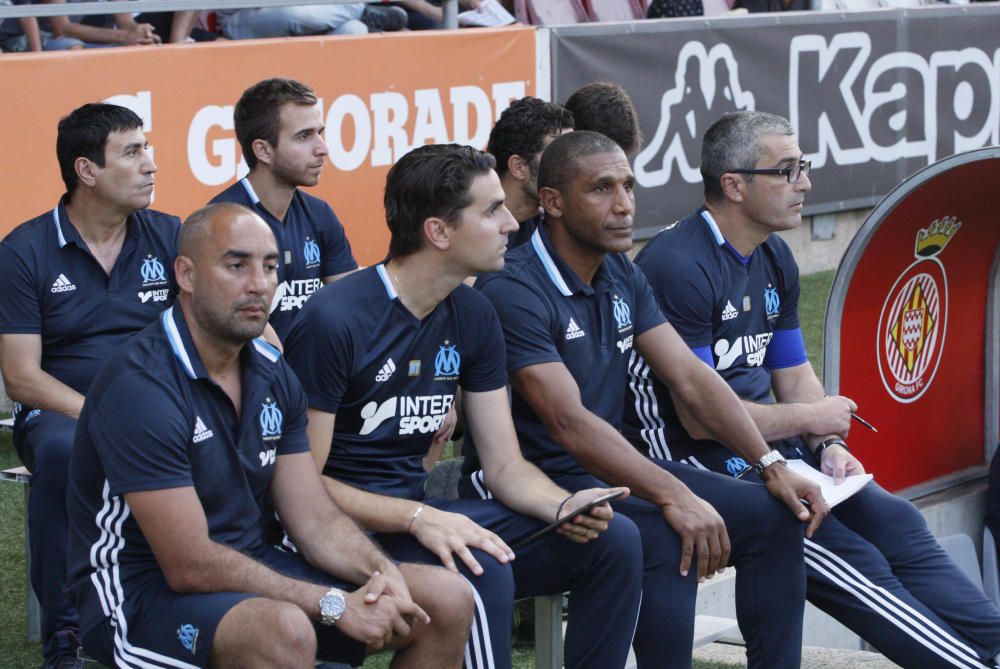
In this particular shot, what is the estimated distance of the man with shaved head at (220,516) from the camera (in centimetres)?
317

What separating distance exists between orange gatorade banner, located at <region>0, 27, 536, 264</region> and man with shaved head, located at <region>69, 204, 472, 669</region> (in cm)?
271

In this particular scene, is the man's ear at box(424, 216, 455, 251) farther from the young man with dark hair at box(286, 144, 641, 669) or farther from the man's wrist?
the man's wrist

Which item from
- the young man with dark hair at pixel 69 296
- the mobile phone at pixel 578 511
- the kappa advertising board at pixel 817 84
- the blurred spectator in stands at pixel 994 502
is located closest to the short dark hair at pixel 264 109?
the young man with dark hair at pixel 69 296

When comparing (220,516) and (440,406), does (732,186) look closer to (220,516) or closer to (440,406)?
(440,406)

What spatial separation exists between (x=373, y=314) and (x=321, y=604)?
33.3 inches

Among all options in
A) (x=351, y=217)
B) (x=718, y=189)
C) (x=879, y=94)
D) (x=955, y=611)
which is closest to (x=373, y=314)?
(x=718, y=189)

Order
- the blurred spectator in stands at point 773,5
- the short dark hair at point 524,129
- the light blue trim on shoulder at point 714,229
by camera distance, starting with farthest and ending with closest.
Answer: the blurred spectator in stands at point 773,5 < the short dark hair at point 524,129 < the light blue trim on shoulder at point 714,229

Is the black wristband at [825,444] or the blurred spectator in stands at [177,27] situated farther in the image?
the blurred spectator in stands at [177,27]

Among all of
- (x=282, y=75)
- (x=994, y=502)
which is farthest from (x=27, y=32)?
(x=994, y=502)

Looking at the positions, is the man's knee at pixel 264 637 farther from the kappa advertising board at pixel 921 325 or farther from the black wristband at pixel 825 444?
the kappa advertising board at pixel 921 325

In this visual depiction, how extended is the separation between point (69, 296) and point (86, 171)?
0.41 m

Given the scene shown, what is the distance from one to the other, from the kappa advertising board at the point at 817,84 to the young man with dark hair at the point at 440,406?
425 centimetres

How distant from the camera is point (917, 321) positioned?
601cm

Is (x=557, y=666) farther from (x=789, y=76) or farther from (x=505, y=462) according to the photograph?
(x=789, y=76)
